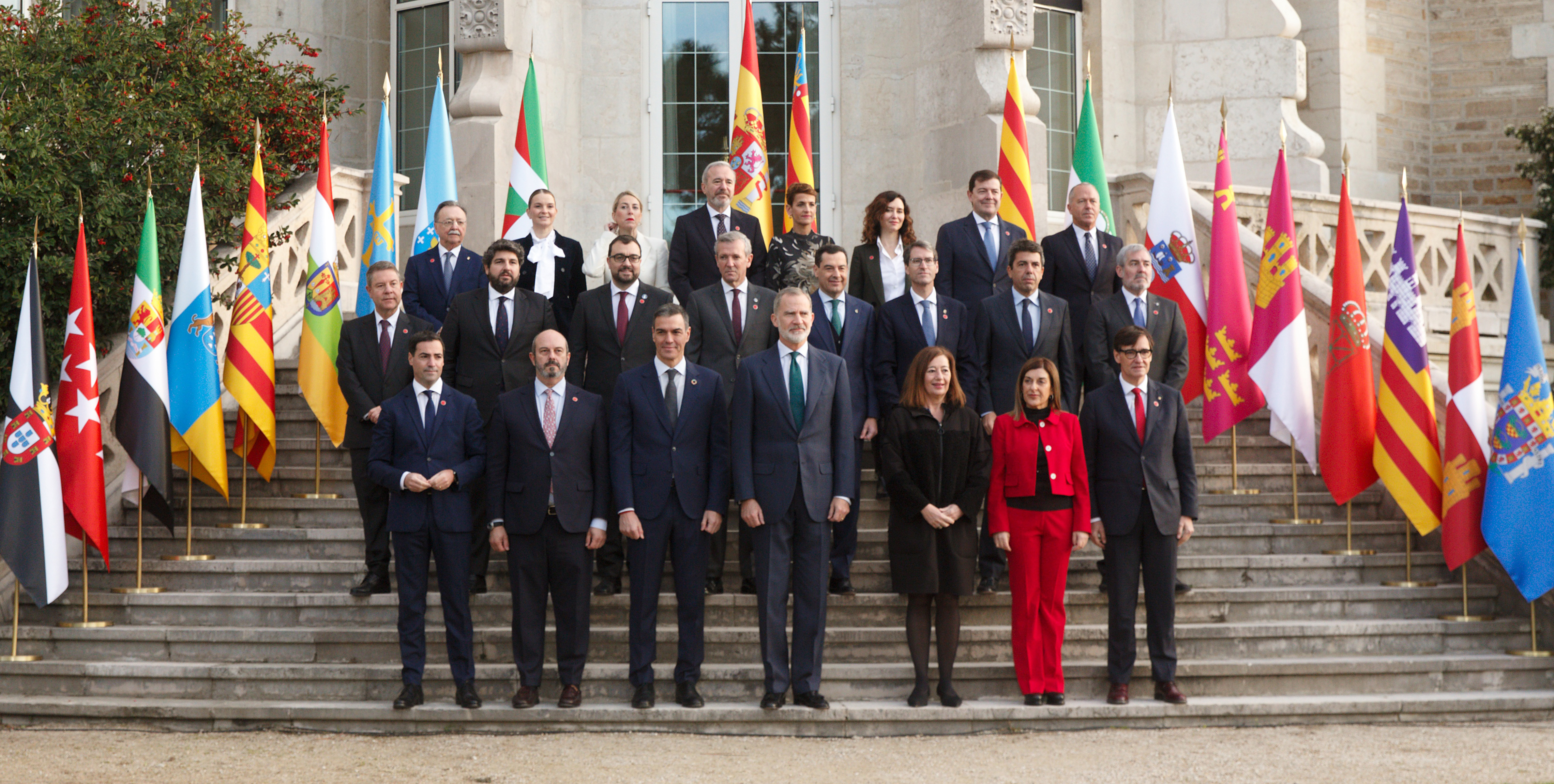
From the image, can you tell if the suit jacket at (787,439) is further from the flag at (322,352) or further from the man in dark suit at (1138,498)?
the flag at (322,352)

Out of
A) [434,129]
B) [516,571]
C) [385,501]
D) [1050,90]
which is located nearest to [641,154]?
[434,129]

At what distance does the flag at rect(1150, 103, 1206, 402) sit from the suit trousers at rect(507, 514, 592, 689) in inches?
172

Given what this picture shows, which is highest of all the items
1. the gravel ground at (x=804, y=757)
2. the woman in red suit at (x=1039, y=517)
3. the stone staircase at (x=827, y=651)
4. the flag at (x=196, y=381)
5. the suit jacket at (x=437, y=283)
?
the suit jacket at (x=437, y=283)

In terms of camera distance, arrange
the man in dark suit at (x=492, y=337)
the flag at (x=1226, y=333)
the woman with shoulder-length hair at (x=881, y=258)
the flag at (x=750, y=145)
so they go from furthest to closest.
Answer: the flag at (x=750, y=145) < the flag at (x=1226, y=333) < the woman with shoulder-length hair at (x=881, y=258) < the man in dark suit at (x=492, y=337)

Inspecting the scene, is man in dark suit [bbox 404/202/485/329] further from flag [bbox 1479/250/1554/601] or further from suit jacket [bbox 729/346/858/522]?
flag [bbox 1479/250/1554/601]

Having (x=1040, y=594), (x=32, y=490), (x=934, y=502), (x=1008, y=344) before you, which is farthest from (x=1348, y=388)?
(x=32, y=490)

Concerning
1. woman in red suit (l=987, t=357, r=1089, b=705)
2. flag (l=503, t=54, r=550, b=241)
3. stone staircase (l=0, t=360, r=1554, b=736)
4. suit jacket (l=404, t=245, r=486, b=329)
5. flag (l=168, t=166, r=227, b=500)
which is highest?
flag (l=503, t=54, r=550, b=241)

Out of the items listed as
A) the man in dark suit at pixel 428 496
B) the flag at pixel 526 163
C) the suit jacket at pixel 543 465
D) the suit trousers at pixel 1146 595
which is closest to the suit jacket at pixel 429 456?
the man in dark suit at pixel 428 496

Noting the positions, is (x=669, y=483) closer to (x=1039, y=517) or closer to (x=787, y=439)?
(x=787, y=439)

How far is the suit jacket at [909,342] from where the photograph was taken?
771cm

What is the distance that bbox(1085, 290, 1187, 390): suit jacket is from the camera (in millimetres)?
8016

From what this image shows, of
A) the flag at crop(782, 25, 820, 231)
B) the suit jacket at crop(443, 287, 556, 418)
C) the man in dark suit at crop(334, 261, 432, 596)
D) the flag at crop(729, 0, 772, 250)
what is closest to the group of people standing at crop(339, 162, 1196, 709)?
the suit jacket at crop(443, 287, 556, 418)

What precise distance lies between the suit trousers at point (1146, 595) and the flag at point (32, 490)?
5627mm

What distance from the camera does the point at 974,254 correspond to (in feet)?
27.8
